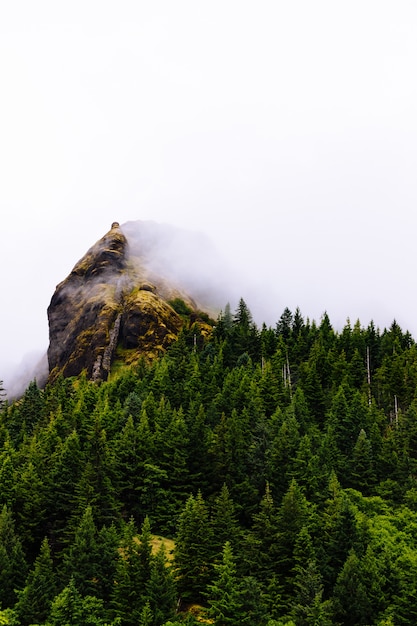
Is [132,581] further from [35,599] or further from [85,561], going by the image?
[35,599]

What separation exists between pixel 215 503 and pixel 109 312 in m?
83.1

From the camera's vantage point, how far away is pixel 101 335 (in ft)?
411

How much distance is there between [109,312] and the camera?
130 m

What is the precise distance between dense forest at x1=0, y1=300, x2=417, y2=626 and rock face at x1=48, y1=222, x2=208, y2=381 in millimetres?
33185

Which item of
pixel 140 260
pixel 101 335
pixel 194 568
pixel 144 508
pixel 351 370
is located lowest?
pixel 194 568

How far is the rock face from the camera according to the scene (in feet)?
406

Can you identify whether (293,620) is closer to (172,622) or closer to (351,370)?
(172,622)

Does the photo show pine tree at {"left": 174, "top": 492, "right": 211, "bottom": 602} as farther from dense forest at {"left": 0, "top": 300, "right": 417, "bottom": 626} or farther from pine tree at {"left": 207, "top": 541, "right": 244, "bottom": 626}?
pine tree at {"left": 207, "top": 541, "right": 244, "bottom": 626}

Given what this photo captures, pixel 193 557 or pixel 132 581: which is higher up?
pixel 193 557

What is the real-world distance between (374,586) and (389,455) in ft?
85.1

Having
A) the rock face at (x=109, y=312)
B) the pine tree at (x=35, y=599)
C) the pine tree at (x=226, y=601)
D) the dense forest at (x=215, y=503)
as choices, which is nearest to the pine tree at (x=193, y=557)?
the dense forest at (x=215, y=503)

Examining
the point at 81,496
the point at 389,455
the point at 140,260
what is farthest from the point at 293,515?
the point at 140,260

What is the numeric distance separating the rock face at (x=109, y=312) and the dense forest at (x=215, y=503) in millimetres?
33185

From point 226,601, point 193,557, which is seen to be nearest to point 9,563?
point 193,557
